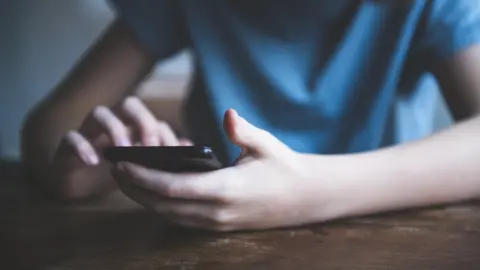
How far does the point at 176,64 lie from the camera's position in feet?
Result: 2.44

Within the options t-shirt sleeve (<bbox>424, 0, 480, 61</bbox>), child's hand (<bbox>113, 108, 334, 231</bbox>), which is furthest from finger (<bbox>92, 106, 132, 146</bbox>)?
t-shirt sleeve (<bbox>424, 0, 480, 61</bbox>)

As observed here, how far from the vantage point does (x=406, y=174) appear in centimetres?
44

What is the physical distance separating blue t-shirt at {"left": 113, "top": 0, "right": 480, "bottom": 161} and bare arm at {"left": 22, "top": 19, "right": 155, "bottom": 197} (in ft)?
0.07

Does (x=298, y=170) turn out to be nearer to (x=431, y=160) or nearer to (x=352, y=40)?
(x=431, y=160)

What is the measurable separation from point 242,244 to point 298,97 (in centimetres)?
22

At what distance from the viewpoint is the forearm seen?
0.43 m

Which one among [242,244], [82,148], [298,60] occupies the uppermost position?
[298,60]

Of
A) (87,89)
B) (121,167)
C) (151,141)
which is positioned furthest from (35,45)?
(121,167)

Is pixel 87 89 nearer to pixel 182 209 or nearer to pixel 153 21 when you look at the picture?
pixel 153 21

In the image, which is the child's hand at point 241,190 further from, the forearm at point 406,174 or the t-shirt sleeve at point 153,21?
the t-shirt sleeve at point 153,21

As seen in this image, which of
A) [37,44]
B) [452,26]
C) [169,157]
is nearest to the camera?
[169,157]

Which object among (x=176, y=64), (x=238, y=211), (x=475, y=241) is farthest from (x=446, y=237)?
(x=176, y=64)

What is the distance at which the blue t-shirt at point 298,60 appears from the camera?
0.58 metres

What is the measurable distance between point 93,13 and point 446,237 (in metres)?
0.45
